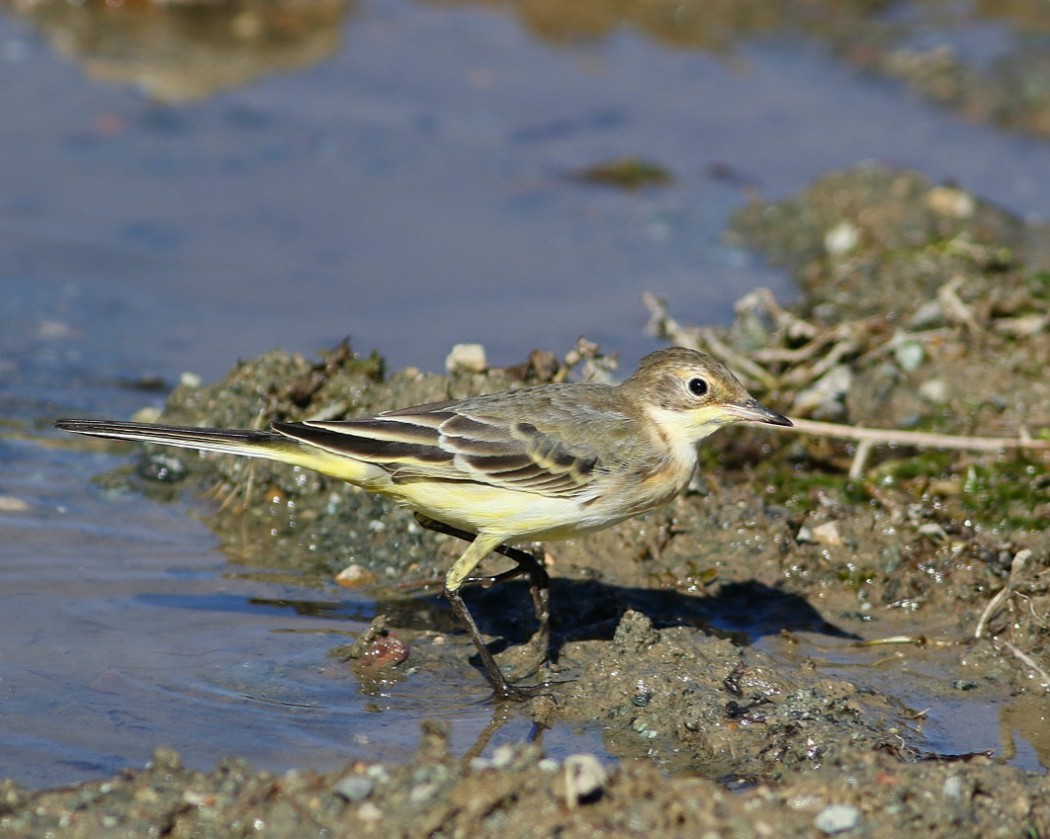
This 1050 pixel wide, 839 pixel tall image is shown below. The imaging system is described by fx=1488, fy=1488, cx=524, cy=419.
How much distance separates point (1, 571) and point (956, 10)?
47.9ft

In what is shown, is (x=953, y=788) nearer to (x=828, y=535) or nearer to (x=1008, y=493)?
(x=828, y=535)

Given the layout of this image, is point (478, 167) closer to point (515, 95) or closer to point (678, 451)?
point (515, 95)

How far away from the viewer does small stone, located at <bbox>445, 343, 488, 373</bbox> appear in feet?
27.5

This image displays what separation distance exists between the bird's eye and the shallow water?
1.72 meters

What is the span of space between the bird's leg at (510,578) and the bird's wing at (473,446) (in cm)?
37

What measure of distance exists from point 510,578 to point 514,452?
32.7 inches

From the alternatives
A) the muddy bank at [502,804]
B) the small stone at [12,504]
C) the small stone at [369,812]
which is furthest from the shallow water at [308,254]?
the small stone at [369,812]

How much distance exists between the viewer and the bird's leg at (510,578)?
22.1 feet

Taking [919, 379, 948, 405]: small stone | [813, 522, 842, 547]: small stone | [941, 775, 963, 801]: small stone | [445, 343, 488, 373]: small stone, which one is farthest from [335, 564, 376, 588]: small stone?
[919, 379, 948, 405]: small stone

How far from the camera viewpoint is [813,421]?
29.5 ft

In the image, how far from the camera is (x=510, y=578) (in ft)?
24.1

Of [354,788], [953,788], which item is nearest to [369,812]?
[354,788]

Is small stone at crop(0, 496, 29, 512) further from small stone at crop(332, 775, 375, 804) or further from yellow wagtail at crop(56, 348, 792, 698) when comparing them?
small stone at crop(332, 775, 375, 804)

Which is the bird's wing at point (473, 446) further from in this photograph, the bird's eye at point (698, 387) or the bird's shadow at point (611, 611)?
the bird's shadow at point (611, 611)
